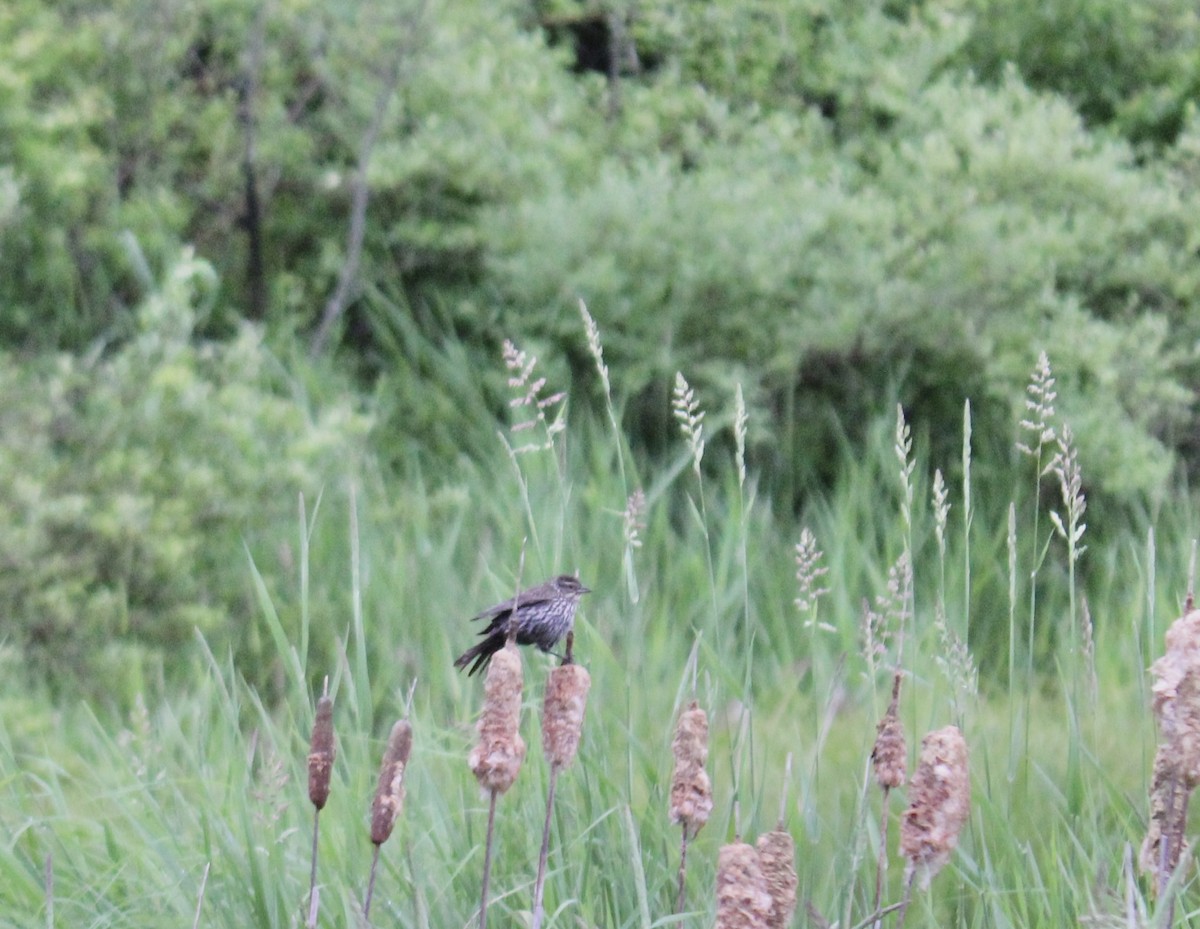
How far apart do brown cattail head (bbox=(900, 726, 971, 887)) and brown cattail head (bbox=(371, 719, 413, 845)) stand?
1.73 feet

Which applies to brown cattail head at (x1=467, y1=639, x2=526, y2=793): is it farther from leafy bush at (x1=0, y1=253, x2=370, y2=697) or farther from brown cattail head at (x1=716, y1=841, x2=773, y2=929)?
leafy bush at (x1=0, y1=253, x2=370, y2=697)

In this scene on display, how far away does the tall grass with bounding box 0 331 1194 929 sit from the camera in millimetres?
2543

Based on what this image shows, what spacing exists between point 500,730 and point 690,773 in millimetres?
265

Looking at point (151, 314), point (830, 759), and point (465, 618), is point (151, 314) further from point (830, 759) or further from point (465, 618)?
point (830, 759)

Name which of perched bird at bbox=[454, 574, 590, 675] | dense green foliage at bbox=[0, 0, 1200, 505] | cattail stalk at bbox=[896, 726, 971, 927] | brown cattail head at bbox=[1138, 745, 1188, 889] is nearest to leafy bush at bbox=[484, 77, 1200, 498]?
dense green foliage at bbox=[0, 0, 1200, 505]

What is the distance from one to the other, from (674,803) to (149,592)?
13.2 feet

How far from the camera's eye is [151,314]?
554 cm

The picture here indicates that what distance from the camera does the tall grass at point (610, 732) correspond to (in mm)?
2543

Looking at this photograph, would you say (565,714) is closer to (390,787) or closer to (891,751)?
(390,787)

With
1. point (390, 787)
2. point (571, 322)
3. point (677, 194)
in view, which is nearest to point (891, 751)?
point (390, 787)

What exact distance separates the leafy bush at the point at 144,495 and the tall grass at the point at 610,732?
0.22m

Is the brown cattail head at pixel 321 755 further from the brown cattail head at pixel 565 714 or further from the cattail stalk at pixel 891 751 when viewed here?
the cattail stalk at pixel 891 751

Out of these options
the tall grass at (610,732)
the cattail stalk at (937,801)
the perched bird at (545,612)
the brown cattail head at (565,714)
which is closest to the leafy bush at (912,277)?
the tall grass at (610,732)

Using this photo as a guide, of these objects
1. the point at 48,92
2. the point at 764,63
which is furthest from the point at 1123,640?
the point at 48,92
